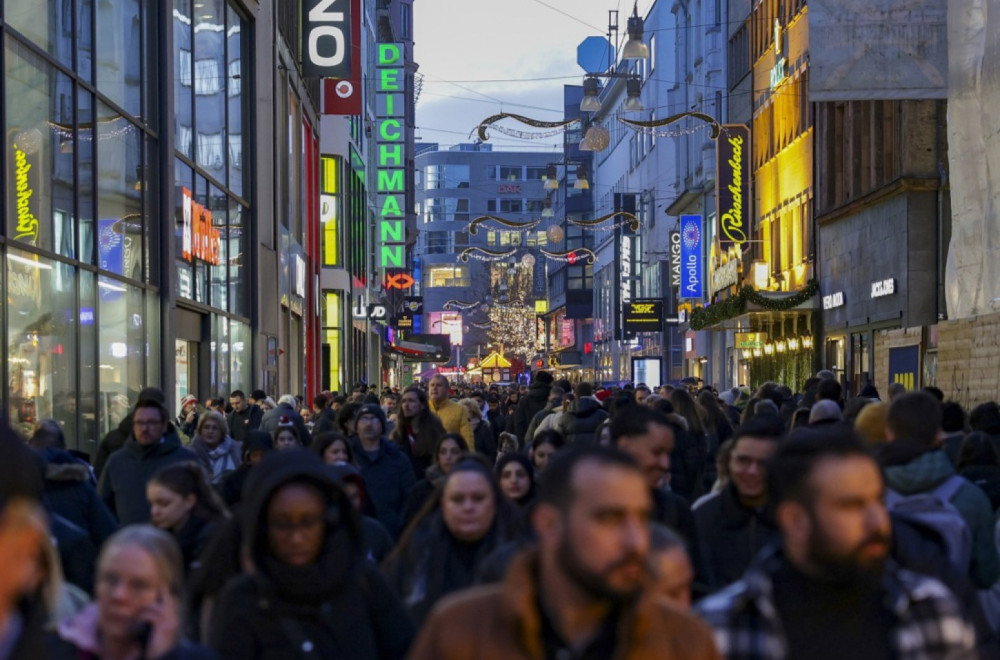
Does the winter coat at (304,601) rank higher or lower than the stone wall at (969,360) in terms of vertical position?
lower

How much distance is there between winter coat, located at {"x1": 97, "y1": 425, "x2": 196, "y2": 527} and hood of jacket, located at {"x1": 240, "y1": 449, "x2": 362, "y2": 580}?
484 centimetres

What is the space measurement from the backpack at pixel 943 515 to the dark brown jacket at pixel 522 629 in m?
2.37

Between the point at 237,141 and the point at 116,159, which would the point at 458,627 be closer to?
the point at 116,159

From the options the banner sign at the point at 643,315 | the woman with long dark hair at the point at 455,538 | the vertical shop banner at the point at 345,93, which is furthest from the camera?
the banner sign at the point at 643,315

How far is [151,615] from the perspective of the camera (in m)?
4.23

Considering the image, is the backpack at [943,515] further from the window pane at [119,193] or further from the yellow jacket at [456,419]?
the window pane at [119,193]

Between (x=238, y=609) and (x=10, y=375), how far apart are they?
11641 mm

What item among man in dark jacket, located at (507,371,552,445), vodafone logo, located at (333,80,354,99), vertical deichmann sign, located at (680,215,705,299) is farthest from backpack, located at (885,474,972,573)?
vertical deichmann sign, located at (680,215,705,299)

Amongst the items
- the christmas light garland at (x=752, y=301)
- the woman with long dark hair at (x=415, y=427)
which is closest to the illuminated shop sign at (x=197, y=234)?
the woman with long dark hair at (x=415, y=427)

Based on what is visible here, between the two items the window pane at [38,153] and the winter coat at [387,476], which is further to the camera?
the window pane at [38,153]

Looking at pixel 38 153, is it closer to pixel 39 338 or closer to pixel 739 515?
pixel 39 338

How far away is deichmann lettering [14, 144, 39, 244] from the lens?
16.1 m

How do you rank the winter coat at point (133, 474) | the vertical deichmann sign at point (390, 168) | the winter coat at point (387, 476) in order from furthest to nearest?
the vertical deichmann sign at point (390, 168) → the winter coat at point (387, 476) → the winter coat at point (133, 474)

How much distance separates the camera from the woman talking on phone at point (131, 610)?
422 cm
